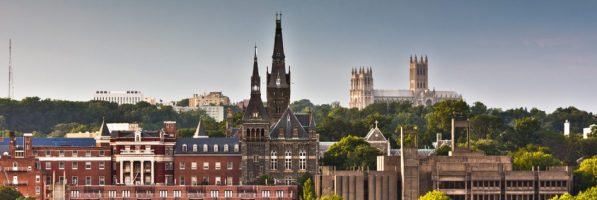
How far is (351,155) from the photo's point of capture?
17062 centimetres

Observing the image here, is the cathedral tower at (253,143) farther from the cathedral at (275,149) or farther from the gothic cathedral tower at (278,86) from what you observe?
the gothic cathedral tower at (278,86)

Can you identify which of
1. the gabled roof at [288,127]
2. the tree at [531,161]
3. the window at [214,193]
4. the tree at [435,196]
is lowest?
the window at [214,193]

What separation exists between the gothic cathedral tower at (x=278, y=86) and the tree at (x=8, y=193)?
90.5 feet

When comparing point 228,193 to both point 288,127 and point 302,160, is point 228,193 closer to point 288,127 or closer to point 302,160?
point 302,160

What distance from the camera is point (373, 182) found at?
15362 centimetres

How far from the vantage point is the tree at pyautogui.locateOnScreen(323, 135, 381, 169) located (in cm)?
16850

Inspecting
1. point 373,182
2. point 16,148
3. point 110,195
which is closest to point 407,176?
point 373,182

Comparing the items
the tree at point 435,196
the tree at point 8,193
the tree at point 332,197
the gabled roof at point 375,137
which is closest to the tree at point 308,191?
the tree at point 332,197

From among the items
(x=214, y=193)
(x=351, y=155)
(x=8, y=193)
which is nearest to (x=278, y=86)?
(x=351, y=155)

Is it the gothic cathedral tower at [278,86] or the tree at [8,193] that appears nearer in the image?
the tree at [8,193]

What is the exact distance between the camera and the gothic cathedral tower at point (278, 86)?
178 metres

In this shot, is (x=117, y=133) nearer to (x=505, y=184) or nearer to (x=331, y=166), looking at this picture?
(x=331, y=166)

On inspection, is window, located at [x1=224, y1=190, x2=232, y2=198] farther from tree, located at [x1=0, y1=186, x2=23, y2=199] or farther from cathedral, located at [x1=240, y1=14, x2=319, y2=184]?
tree, located at [x1=0, y1=186, x2=23, y2=199]

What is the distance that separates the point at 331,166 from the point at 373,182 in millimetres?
11326
